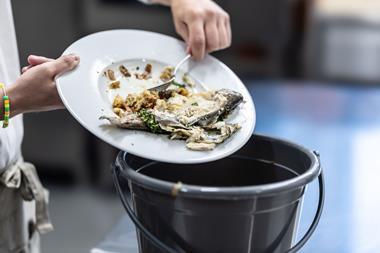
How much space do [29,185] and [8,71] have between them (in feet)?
0.75

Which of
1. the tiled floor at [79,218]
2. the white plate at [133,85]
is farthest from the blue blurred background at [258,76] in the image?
the white plate at [133,85]

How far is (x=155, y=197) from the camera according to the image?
2.58 feet

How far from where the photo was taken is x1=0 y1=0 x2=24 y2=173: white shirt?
1.02 meters

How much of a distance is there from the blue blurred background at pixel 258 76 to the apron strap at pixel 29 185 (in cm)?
98

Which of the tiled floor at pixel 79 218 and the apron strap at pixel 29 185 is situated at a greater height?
the apron strap at pixel 29 185

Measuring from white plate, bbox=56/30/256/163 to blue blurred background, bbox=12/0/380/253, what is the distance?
2.86ft

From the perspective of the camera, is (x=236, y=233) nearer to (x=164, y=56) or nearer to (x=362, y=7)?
(x=164, y=56)

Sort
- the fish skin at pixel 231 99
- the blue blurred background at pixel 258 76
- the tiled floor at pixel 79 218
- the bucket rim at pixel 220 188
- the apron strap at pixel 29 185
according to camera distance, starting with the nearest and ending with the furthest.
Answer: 1. the bucket rim at pixel 220 188
2. the fish skin at pixel 231 99
3. the apron strap at pixel 29 185
4. the blue blurred background at pixel 258 76
5. the tiled floor at pixel 79 218

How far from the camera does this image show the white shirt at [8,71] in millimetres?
1017

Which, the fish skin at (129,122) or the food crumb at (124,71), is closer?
the fish skin at (129,122)

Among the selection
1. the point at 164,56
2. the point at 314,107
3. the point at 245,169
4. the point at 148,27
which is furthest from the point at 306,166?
the point at 148,27

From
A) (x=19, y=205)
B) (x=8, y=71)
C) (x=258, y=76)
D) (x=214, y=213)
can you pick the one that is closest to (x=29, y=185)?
(x=19, y=205)

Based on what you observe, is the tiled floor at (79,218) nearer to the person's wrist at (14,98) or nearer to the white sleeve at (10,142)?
the white sleeve at (10,142)

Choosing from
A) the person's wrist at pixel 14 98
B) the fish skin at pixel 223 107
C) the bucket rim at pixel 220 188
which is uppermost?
the person's wrist at pixel 14 98
